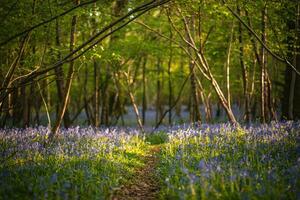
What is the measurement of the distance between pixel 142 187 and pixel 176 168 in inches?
31.7

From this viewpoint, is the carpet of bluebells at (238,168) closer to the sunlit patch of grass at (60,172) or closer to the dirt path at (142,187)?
the dirt path at (142,187)

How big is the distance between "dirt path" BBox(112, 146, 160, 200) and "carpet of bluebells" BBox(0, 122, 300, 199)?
176 millimetres

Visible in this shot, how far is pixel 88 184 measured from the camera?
5891 mm

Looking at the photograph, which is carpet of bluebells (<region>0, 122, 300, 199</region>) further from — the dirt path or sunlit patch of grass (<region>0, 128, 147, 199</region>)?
the dirt path

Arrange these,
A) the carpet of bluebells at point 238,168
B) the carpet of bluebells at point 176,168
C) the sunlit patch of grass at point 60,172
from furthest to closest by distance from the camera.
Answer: the sunlit patch of grass at point 60,172 → the carpet of bluebells at point 176,168 → the carpet of bluebells at point 238,168

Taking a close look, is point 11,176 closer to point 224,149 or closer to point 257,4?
point 224,149

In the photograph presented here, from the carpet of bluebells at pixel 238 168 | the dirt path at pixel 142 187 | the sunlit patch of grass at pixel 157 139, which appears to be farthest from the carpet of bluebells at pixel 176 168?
the sunlit patch of grass at pixel 157 139

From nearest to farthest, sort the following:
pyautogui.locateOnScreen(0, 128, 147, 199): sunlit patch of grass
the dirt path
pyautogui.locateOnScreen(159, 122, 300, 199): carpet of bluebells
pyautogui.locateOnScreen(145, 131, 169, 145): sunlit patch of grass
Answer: pyautogui.locateOnScreen(159, 122, 300, 199): carpet of bluebells, pyautogui.locateOnScreen(0, 128, 147, 199): sunlit patch of grass, the dirt path, pyautogui.locateOnScreen(145, 131, 169, 145): sunlit patch of grass

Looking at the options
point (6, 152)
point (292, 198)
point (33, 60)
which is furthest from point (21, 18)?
point (292, 198)

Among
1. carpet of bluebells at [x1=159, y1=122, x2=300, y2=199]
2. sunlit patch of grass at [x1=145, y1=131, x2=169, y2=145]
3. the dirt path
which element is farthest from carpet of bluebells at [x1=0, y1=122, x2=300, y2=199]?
sunlit patch of grass at [x1=145, y1=131, x2=169, y2=145]

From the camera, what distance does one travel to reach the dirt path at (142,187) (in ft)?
20.3

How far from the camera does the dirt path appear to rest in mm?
6198

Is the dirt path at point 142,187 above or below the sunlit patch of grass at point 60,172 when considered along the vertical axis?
below

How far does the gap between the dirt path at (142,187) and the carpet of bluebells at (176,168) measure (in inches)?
6.9
